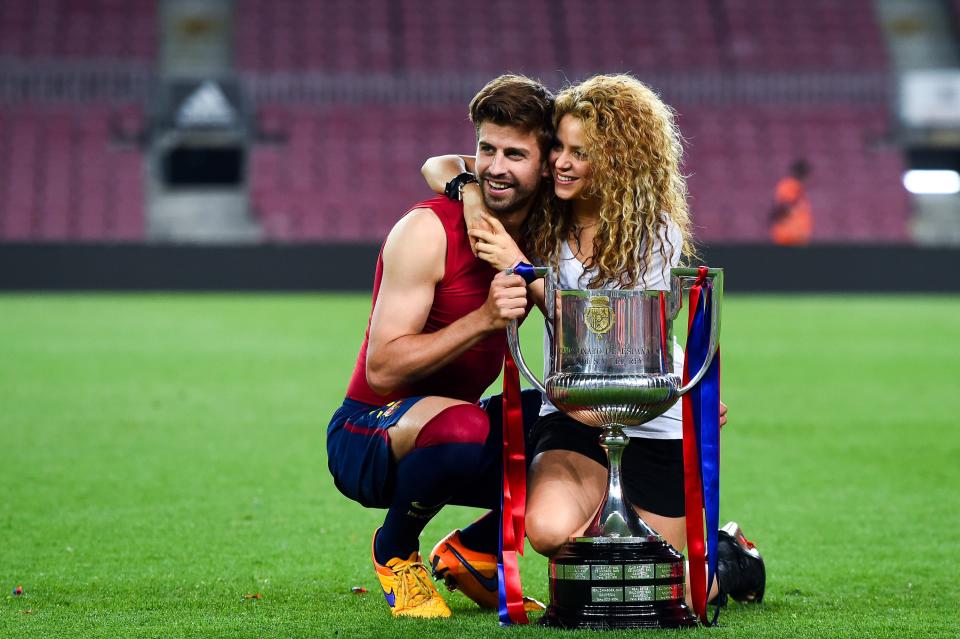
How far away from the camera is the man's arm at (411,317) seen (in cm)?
343

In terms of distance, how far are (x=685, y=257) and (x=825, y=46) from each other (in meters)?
23.8

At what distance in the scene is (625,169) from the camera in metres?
3.57

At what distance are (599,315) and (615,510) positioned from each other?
1.57 feet

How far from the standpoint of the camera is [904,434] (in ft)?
24.9

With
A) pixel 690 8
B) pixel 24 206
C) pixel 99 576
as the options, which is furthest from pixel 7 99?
pixel 99 576

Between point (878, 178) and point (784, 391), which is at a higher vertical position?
point (878, 178)

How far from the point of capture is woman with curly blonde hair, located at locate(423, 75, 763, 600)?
356 centimetres

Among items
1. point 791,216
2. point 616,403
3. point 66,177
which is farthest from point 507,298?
point 66,177

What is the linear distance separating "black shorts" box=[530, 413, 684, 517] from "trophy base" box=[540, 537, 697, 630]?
1.36 ft

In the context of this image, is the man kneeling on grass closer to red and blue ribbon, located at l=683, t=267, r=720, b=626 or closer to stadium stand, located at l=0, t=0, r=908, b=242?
red and blue ribbon, located at l=683, t=267, r=720, b=626

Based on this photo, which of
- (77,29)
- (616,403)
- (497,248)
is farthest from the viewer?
(77,29)

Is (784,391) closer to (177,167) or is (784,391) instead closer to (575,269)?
(575,269)

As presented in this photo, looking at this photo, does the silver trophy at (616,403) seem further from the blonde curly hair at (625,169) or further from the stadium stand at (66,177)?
the stadium stand at (66,177)

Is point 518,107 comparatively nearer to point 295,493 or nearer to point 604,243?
point 604,243
